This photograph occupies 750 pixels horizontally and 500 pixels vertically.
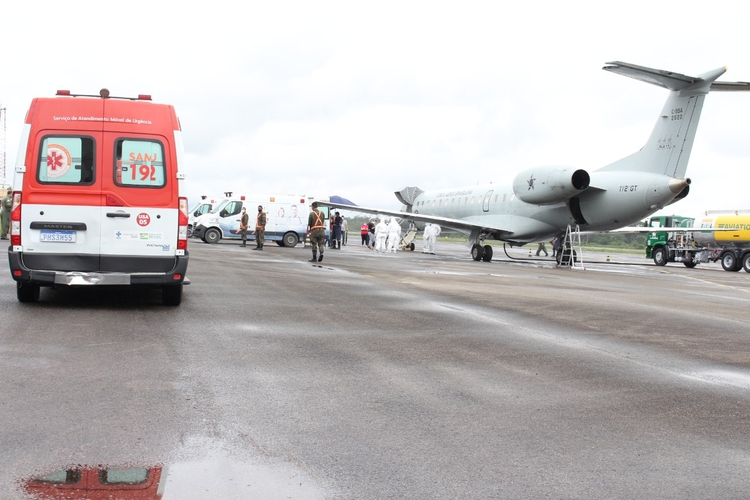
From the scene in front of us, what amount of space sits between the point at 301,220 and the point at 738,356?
108 feet

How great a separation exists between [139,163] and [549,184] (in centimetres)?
2057

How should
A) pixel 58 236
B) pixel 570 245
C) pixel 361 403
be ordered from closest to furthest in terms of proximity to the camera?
pixel 361 403, pixel 58 236, pixel 570 245

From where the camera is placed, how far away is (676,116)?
2650 cm

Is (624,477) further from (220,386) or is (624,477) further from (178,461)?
(220,386)

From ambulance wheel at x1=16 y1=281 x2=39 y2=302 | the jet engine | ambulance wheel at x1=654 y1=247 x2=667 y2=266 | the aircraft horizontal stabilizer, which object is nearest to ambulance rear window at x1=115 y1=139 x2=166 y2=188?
ambulance wheel at x1=16 y1=281 x2=39 y2=302

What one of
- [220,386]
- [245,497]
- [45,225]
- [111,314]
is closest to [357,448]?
[245,497]

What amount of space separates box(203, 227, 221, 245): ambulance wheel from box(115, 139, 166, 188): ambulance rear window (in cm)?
3029

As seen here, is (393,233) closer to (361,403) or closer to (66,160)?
(66,160)

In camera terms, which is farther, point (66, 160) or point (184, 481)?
point (66, 160)

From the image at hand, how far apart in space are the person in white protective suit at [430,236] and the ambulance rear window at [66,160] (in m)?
33.0

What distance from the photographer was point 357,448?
4.44 meters

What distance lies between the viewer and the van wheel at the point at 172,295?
10.9 meters

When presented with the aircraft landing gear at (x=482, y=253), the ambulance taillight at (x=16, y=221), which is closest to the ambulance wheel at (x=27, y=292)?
the ambulance taillight at (x=16, y=221)

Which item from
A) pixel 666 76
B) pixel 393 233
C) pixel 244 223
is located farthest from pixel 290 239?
pixel 666 76
